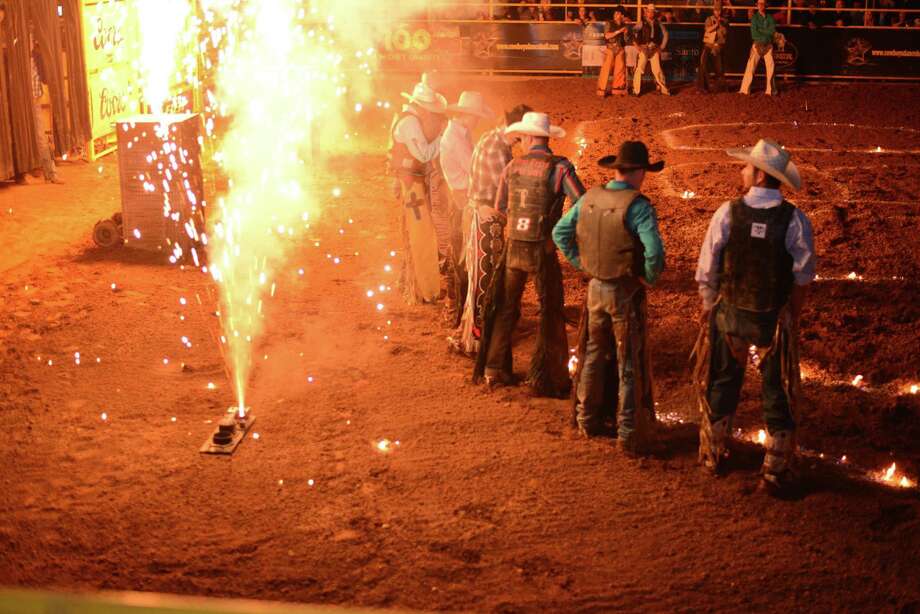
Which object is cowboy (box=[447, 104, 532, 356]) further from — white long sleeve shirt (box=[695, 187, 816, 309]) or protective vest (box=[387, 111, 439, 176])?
white long sleeve shirt (box=[695, 187, 816, 309])

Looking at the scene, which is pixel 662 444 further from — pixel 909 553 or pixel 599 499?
pixel 909 553

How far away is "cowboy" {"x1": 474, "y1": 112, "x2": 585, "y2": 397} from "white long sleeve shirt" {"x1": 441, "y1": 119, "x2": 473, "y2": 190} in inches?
45.0

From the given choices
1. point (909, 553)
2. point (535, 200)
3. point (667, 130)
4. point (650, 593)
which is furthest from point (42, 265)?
point (667, 130)

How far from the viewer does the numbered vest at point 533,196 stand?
7.60 metres

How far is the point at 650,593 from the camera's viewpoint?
5469 mm

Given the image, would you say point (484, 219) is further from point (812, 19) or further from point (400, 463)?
point (812, 19)

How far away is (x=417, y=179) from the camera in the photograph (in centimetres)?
980

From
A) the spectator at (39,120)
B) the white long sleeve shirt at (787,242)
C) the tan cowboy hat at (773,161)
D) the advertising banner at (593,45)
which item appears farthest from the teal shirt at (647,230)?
the advertising banner at (593,45)

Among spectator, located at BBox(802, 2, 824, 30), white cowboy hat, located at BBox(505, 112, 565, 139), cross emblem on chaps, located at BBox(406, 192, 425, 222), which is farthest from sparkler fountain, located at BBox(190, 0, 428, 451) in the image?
spectator, located at BBox(802, 2, 824, 30)

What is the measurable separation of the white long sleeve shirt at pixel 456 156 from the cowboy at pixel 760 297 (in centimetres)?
299

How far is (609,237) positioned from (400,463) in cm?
195

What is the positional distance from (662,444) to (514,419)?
1.06 meters

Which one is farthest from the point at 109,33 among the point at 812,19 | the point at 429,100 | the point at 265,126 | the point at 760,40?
the point at 812,19

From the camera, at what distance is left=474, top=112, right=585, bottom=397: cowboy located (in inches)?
299
